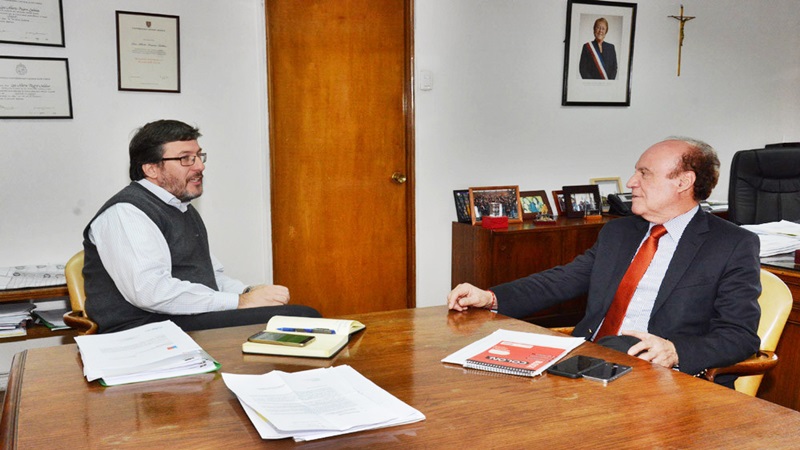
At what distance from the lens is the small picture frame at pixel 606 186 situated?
191 inches

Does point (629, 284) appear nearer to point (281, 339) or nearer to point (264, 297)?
point (281, 339)

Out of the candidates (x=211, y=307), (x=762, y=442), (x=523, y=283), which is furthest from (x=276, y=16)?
(x=762, y=442)

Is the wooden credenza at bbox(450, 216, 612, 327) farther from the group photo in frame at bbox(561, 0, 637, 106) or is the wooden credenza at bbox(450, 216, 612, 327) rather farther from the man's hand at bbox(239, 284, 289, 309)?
the man's hand at bbox(239, 284, 289, 309)

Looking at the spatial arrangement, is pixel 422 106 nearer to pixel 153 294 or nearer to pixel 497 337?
pixel 153 294

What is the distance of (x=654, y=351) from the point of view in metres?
1.70

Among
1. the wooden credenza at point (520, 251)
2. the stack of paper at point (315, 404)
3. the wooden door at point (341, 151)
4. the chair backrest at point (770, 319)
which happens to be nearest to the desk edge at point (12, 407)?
the stack of paper at point (315, 404)

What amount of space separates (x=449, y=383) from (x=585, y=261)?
3.60ft

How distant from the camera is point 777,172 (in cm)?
379

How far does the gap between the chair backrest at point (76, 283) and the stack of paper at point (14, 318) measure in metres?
0.70

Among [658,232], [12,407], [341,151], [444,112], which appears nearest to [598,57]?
[444,112]

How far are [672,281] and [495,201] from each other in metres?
2.48

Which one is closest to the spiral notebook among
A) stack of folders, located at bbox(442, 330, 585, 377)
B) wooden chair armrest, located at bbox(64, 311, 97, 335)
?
stack of folders, located at bbox(442, 330, 585, 377)

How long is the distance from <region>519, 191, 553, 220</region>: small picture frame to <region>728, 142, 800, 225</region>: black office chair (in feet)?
3.96

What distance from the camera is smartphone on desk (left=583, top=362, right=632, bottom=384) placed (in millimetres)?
1401
